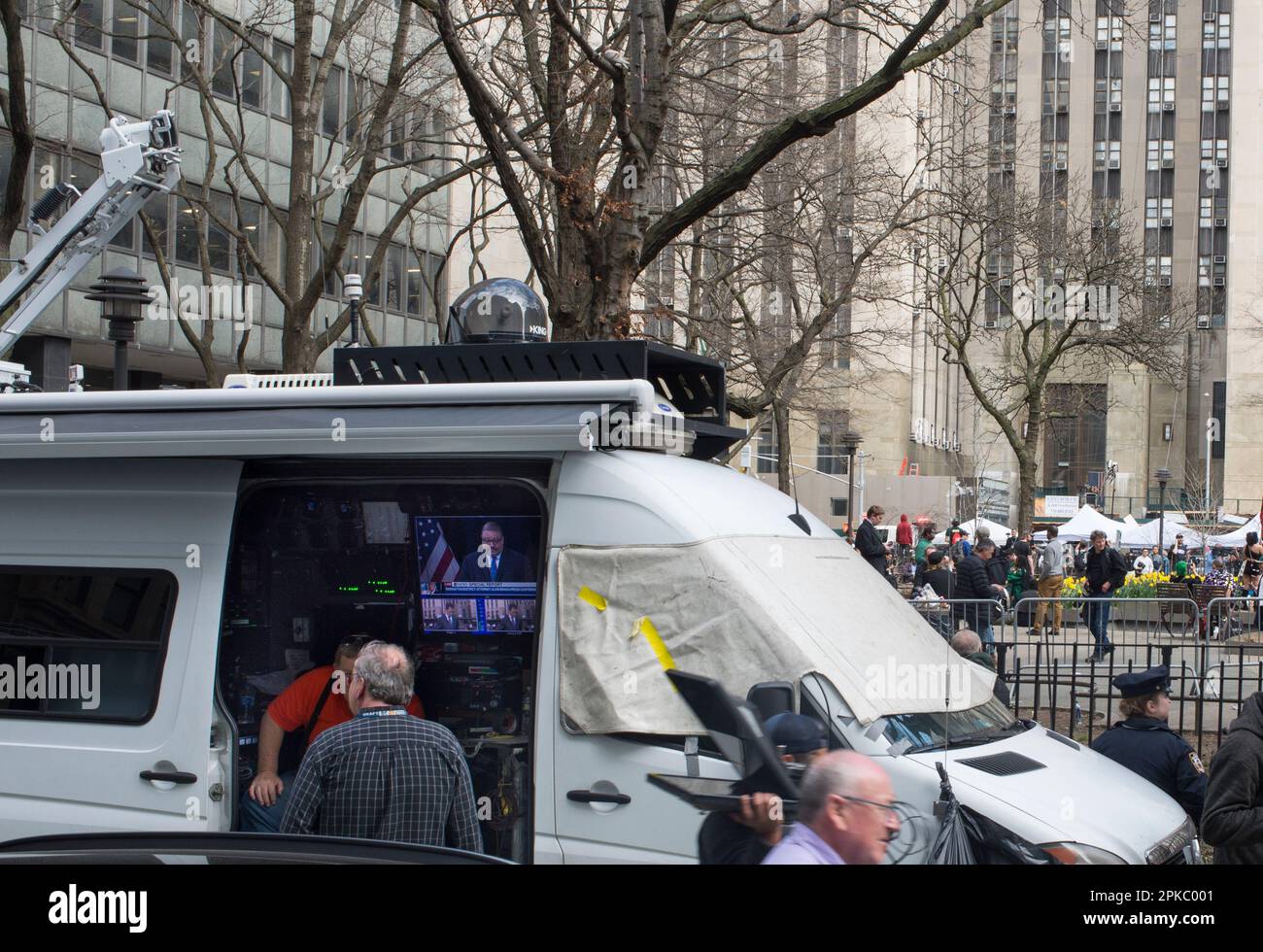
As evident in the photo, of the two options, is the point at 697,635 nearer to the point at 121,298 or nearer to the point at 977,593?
the point at 121,298

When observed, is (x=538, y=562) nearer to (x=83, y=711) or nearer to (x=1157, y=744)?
(x=83, y=711)

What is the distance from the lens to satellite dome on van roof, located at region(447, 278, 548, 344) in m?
5.56

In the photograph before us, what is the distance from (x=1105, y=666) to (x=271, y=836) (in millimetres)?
13022

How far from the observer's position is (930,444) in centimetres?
7462

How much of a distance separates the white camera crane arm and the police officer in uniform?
21.3 feet

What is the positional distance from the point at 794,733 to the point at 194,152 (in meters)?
25.4

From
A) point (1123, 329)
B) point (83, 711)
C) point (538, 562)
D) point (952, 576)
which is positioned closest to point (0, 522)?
point (83, 711)

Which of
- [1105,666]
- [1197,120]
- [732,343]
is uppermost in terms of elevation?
[1197,120]

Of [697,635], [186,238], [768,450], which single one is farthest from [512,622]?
[768,450]

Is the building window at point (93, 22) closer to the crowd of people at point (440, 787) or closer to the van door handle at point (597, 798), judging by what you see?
the crowd of people at point (440, 787)

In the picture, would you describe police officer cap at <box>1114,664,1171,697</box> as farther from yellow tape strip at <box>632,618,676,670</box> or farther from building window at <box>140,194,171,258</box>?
building window at <box>140,194,171,258</box>

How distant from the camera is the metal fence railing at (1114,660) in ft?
38.9

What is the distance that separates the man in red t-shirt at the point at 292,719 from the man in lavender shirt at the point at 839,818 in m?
1.91

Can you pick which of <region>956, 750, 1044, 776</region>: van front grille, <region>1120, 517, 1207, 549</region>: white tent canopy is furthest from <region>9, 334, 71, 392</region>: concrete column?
<region>1120, 517, 1207, 549</region>: white tent canopy
